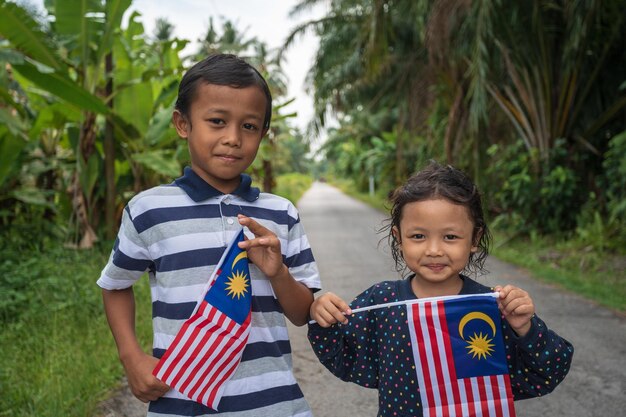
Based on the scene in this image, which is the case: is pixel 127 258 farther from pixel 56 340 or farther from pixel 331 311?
pixel 56 340

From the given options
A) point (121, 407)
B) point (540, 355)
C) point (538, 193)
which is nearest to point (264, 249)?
point (540, 355)

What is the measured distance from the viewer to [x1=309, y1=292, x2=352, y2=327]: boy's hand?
56.5 inches

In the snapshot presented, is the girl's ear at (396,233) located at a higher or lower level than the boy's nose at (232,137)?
lower

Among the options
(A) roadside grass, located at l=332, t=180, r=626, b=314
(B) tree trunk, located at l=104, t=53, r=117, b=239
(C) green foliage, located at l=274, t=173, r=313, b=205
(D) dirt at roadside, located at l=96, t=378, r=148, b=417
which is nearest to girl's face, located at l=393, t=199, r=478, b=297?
(D) dirt at roadside, located at l=96, t=378, r=148, b=417

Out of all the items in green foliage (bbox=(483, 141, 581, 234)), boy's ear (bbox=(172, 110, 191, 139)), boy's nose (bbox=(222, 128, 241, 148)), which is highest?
boy's ear (bbox=(172, 110, 191, 139))

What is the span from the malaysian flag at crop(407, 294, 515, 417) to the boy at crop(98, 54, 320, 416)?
0.32 metres

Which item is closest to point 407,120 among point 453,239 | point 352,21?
point 352,21

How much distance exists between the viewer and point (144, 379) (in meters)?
1.38

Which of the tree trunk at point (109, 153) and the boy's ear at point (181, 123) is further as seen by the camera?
the tree trunk at point (109, 153)

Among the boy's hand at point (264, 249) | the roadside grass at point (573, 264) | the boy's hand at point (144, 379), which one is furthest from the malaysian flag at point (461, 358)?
the roadside grass at point (573, 264)

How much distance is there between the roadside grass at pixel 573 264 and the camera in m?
5.22

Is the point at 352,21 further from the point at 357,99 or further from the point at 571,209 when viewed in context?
the point at 571,209

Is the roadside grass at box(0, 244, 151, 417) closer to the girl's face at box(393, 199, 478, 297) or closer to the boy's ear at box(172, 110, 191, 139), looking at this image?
the boy's ear at box(172, 110, 191, 139)

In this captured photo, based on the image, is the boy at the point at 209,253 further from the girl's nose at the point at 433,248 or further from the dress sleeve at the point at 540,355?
the dress sleeve at the point at 540,355
